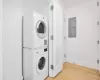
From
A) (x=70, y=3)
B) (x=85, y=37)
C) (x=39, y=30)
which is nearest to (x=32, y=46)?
(x=39, y=30)

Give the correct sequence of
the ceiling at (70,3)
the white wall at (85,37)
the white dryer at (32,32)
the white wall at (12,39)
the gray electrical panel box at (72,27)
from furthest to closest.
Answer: the gray electrical panel box at (72,27), the ceiling at (70,3), the white wall at (85,37), the white dryer at (32,32), the white wall at (12,39)

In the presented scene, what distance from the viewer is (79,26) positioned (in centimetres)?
270

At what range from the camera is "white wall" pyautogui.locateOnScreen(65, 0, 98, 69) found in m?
2.36

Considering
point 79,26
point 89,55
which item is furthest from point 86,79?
point 79,26

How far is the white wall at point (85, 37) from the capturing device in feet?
7.73

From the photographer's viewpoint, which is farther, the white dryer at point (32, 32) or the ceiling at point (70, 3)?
the ceiling at point (70, 3)

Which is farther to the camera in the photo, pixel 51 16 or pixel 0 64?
pixel 51 16

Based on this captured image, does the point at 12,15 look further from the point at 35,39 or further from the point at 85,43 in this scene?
the point at 85,43

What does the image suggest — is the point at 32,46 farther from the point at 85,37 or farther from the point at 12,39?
the point at 85,37

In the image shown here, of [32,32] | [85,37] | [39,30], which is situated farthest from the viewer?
[85,37]

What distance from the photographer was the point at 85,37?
8.41 feet

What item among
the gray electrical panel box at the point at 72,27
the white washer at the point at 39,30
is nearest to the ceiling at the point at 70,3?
the gray electrical panel box at the point at 72,27

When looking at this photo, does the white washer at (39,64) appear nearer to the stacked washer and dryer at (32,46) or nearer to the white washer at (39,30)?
the stacked washer and dryer at (32,46)

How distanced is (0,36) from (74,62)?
2585mm
